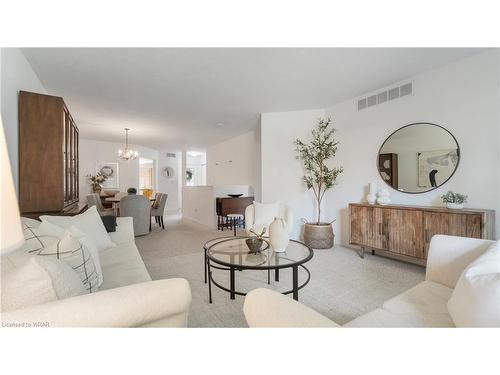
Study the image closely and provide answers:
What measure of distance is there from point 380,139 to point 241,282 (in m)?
2.89

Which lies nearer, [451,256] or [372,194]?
[451,256]

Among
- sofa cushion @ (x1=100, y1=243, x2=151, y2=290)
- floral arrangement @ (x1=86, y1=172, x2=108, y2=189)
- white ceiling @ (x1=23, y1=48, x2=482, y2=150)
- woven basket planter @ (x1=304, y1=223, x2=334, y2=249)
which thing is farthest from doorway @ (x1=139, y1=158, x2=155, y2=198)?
sofa cushion @ (x1=100, y1=243, x2=151, y2=290)

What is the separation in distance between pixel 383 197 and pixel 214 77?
283 cm

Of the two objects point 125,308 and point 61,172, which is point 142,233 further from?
point 125,308

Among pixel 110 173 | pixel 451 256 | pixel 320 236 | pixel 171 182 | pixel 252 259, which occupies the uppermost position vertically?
pixel 110 173

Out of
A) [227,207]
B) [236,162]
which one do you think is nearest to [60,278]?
[227,207]

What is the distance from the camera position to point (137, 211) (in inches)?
179

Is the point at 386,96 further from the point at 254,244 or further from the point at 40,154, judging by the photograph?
the point at 40,154

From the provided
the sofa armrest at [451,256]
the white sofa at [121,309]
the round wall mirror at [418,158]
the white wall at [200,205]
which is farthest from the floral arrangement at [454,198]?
the white wall at [200,205]

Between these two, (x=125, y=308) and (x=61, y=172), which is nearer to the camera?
(x=125, y=308)

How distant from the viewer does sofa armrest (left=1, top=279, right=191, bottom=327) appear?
2.32 ft

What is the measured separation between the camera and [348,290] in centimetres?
227
